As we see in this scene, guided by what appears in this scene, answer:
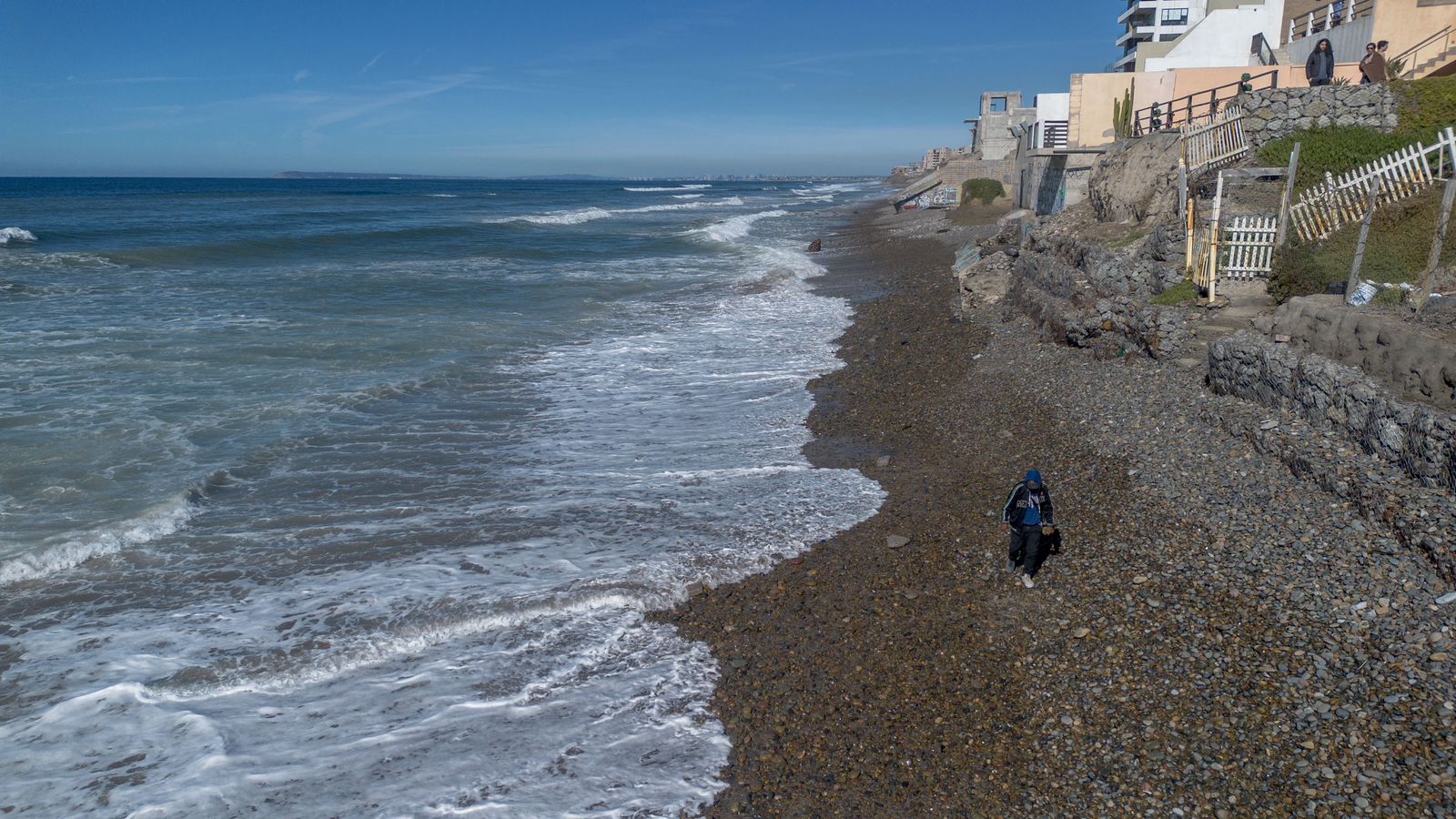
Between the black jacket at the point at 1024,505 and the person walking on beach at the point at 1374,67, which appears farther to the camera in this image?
the person walking on beach at the point at 1374,67

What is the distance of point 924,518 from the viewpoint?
8844mm

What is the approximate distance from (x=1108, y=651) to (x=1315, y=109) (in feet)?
48.8

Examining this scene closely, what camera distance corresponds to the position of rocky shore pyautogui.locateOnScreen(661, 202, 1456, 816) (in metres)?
4.96

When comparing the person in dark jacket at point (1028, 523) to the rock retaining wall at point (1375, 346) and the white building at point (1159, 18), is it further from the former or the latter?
the white building at point (1159, 18)

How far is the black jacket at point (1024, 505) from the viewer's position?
722cm

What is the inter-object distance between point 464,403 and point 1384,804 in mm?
12255

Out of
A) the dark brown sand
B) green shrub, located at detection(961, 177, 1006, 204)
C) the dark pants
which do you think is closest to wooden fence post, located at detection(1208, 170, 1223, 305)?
the dark brown sand

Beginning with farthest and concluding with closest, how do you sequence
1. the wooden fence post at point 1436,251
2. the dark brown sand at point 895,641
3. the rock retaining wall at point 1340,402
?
the wooden fence post at point 1436,251 → the rock retaining wall at point 1340,402 → the dark brown sand at point 895,641

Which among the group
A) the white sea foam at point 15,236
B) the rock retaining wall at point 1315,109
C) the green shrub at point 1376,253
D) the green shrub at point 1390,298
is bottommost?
the green shrub at point 1390,298

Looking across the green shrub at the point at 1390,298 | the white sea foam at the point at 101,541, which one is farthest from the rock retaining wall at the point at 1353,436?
the white sea foam at the point at 101,541

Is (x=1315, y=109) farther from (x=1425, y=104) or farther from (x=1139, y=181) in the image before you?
(x=1139, y=181)

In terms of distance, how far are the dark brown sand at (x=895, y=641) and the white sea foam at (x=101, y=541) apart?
5.93 meters

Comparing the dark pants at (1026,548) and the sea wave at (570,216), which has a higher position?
the sea wave at (570,216)

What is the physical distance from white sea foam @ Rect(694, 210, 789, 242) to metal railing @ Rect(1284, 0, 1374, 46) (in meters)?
25.4
